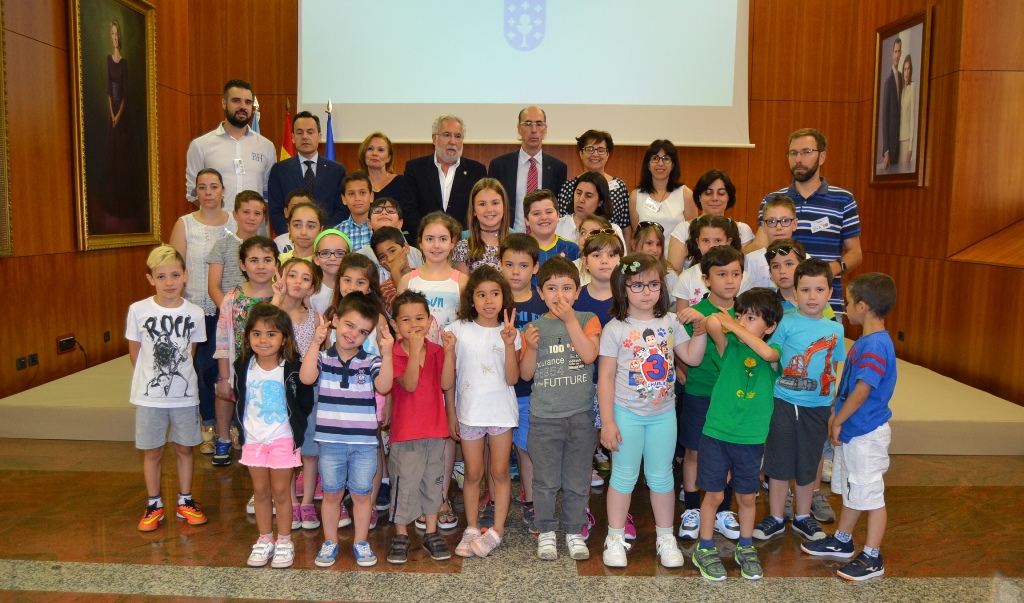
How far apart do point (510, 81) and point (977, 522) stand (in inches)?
204

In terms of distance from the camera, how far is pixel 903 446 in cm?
421

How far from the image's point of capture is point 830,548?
286 cm

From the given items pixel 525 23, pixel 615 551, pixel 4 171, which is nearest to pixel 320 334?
pixel 615 551

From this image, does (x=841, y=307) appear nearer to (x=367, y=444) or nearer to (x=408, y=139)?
(x=367, y=444)

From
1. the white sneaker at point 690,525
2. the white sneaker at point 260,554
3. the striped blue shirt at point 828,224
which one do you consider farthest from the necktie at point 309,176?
the white sneaker at point 690,525

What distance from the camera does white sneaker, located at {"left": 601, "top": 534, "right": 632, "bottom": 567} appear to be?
2.77 meters

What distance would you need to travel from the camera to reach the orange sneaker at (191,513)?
3123mm

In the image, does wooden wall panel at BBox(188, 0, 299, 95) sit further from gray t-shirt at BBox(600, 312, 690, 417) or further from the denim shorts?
gray t-shirt at BBox(600, 312, 690, 417)

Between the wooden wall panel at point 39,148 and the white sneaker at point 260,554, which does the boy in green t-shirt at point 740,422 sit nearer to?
the white sneaker at point 260,554

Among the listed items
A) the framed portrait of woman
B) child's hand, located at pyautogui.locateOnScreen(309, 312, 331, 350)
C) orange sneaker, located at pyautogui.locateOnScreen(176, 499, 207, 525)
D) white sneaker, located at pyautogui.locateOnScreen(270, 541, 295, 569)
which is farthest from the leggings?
the framed portrait of woman

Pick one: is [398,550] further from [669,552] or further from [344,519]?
[669,552]

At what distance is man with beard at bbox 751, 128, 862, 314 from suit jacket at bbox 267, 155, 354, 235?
2502 mm

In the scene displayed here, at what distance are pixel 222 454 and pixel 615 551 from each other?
2224mm

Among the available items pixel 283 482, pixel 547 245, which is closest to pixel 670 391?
pixel 547 245
